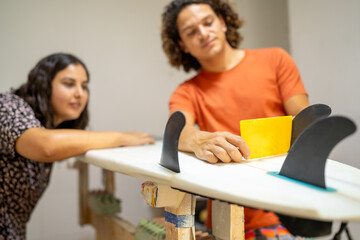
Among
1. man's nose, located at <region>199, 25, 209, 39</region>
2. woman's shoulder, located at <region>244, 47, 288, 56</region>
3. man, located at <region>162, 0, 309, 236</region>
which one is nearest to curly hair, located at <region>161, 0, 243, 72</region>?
man, located at <region>162, 0, 309, 236</region>

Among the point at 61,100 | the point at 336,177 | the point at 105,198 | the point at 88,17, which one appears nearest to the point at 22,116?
the point at 61,100

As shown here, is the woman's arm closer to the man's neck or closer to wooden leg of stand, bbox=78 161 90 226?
the man's neck

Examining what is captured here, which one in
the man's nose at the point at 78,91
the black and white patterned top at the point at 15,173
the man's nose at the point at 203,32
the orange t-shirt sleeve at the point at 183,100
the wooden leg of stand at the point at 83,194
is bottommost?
the wooden leg of stand at the point at 83,194

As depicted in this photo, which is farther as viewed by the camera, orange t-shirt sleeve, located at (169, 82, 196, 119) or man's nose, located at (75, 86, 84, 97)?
man's nose, located at (75, 86, 84, 97)

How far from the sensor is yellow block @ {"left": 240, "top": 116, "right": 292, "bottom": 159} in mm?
584

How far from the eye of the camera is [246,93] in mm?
944

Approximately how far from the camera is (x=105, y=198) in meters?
1.57

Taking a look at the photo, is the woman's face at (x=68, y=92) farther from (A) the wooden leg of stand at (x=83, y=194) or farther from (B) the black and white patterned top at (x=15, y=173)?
(A) the wooden leg of stand at (x=83, y=194)

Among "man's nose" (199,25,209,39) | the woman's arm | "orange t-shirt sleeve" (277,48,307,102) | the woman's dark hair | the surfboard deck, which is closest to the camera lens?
the surfboard deck

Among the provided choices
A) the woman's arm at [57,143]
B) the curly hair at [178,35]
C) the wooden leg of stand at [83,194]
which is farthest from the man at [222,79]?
the wooden leg of stand at [83,194]

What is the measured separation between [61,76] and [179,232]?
0.85 m

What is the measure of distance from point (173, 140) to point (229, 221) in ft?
0.70

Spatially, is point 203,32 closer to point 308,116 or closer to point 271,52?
point 271,52

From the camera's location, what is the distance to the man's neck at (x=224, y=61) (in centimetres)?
107
